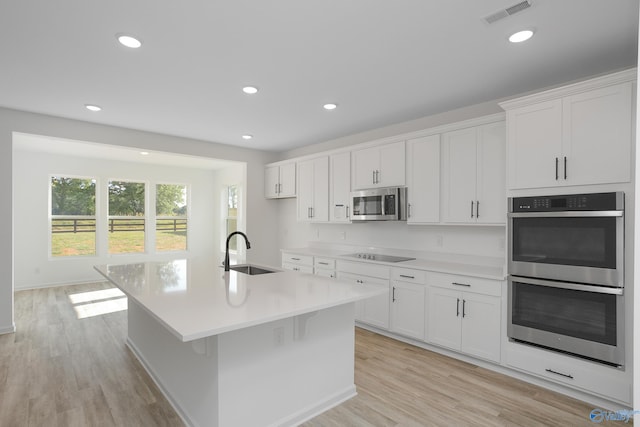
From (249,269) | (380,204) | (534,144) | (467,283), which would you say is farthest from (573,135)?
(249,269)

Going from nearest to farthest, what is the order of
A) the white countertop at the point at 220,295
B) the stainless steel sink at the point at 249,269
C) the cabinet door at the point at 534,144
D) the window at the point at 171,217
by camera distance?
the white countertop at the point at 220,295, the cabinet door at the point at 534,144, the stainless steel sink at the point at 249,269, the window at the point at 171,217

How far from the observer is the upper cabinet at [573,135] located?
7.54ft

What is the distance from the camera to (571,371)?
98.7 inches

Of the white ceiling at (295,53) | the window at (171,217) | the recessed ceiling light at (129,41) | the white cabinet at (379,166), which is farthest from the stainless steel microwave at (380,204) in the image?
the window at (171,217)

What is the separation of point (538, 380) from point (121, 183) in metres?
7.91

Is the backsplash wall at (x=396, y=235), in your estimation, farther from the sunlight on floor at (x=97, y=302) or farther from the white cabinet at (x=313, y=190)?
the sunlight on floor at (x=97, y=302)

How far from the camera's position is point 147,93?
3.30 meters

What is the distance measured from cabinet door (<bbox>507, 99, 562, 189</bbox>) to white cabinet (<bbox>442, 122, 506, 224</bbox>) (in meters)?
0.33

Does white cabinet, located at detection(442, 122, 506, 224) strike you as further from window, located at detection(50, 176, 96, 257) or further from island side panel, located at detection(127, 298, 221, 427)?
window, located at detection(50, 176, 96, 257)

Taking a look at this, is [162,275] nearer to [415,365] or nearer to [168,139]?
[415,365]

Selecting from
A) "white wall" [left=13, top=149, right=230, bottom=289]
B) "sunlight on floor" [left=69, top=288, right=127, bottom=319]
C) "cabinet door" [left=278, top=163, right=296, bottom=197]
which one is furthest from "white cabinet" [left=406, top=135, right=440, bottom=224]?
"white wall" [left=13, top=149, right=230, bottom=289]

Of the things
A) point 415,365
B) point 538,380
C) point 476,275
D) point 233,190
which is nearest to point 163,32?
point 476,275

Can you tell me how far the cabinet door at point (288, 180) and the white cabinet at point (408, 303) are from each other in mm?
2462

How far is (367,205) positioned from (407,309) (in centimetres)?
134
